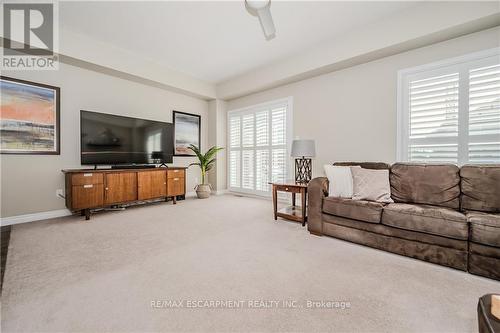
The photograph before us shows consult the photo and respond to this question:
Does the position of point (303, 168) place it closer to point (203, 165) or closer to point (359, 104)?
point (359, 104)

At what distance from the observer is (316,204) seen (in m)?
2.64

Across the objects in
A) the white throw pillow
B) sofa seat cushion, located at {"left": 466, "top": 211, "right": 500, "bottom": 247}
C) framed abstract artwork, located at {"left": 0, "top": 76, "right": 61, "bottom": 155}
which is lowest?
sofa seat cushion, located at {"left": 466, "top": 211, "right": 500, "bottom": 247}

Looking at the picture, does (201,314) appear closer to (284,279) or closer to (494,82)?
(284,279)

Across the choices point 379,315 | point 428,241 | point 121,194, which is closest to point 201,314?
point 379,315

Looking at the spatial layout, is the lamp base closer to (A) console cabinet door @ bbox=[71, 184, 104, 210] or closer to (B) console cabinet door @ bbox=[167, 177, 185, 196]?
(B) console cabinet door @ bbox=[167, 177, 185, 196]

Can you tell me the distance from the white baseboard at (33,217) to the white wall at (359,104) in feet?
14.2

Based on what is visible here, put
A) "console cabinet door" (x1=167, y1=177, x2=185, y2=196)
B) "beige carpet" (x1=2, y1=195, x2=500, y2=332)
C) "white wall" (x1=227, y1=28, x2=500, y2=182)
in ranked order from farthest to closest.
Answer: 1. "console cabinet door" (x1=167, y1=177, x2=185, y2=196)
2. "white wall" (x1=227, y1=28, x2=500, y2=182)
3. "beige carpet" (x1=2, y1=195, x2=500, y2=332)

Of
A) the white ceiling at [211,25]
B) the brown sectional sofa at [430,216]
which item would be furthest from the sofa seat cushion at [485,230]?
the white ceiling at [211,25]

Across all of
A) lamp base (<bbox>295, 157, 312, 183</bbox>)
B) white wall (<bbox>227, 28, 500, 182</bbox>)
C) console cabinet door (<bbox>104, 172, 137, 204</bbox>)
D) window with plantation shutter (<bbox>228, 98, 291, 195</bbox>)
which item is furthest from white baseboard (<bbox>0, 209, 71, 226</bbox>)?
white wall (<bbox>227, 28, 500, 182</bbox>)

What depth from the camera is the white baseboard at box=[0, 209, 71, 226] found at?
2.95 metres

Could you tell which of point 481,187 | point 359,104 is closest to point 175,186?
point 359,104

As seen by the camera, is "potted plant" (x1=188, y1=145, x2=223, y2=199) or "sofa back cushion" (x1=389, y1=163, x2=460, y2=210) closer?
"sofa back cushion" (x1=389, y1=163, x2=460, y2=210)

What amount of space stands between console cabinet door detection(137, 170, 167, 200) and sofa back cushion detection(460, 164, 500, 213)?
14.5 feet

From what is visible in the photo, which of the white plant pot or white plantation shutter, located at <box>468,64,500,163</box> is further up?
white plantation shutter, located at <box>468,64,500,163</box>
